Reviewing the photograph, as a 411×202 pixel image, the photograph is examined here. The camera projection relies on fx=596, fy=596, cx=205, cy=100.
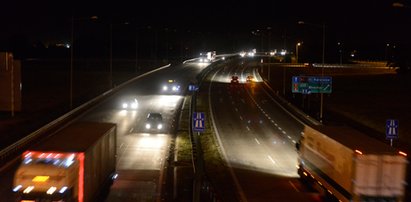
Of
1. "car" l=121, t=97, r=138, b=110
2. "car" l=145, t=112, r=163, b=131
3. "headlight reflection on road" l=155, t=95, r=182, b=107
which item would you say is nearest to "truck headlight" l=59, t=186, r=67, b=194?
"car" l=145, t=112, r=163, b=131

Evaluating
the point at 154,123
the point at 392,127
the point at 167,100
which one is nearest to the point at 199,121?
the point at 392,127

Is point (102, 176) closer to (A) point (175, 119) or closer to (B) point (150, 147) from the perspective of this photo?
(B) point (150, 147)

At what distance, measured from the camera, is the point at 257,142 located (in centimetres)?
5512

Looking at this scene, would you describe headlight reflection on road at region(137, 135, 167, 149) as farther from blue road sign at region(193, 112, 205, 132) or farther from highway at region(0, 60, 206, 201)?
blue road sign at region(193, 112, 205, 132)

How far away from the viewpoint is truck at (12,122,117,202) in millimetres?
23406

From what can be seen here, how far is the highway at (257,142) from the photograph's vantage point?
3591cm

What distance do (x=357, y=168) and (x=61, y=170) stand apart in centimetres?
1245

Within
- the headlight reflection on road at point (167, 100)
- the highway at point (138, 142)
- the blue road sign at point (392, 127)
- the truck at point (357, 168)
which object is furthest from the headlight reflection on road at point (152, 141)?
the headlight reflection on road at point (167, 100)

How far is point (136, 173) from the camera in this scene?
39.8 m

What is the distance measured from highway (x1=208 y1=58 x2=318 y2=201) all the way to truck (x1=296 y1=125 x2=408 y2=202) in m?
3.61

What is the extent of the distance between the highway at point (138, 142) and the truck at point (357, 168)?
30.1 ft

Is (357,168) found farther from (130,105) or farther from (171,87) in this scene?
(171,87)

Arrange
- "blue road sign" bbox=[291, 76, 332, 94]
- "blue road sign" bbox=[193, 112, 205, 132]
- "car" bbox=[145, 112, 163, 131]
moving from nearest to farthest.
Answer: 1. "blue road sign" bbox=[193, 112, 205, 132]
2. "car" bbox=[145, 112, 163, 131]
3. "blue road sign" bbox=[291, 76, 332, 94]

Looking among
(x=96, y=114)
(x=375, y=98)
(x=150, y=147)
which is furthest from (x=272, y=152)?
(x=375, y=98)
